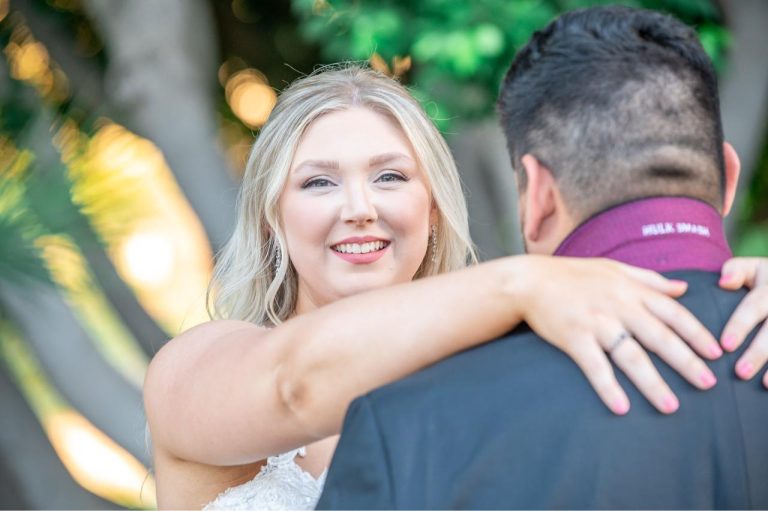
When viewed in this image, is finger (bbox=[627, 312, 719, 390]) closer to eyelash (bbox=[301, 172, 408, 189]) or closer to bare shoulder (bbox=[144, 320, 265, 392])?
bare shoulder (bbox=[144, 320, 265, 392])

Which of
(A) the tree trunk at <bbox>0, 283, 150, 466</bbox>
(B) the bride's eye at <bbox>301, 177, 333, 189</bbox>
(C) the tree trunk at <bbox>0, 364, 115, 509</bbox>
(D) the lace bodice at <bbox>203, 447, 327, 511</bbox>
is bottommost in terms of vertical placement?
(C) the tree trunk at <bbox>0, 364, 115, 509</bbox>

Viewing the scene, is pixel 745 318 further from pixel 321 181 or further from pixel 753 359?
pixel 321 181

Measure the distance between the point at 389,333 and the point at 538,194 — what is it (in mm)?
344

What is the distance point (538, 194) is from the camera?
194 centimetres

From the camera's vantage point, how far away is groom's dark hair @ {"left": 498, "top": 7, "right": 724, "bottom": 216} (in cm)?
186

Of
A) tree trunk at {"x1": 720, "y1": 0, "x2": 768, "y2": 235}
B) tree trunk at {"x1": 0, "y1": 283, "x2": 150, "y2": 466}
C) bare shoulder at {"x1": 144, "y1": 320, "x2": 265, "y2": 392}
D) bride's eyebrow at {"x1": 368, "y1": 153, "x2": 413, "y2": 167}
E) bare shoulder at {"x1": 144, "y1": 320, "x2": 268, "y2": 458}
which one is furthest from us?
tree trunk at {"x1": 0, "y1": 283, "x2": 150, "y2": 466}

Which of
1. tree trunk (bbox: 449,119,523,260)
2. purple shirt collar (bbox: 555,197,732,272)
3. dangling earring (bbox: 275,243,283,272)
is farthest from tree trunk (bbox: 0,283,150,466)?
purple shirt collar (bbox: 555,197,732,272)

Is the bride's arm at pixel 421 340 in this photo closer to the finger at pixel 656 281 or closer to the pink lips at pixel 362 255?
the finger at pixel 656 281

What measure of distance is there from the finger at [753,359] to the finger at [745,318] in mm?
19

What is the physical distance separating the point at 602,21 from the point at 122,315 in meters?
4.94

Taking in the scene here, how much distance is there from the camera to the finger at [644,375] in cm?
173

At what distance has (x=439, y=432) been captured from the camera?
175 cm

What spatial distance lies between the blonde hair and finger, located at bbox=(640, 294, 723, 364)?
1576 mm

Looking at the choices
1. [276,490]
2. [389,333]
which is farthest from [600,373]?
[276,490]
